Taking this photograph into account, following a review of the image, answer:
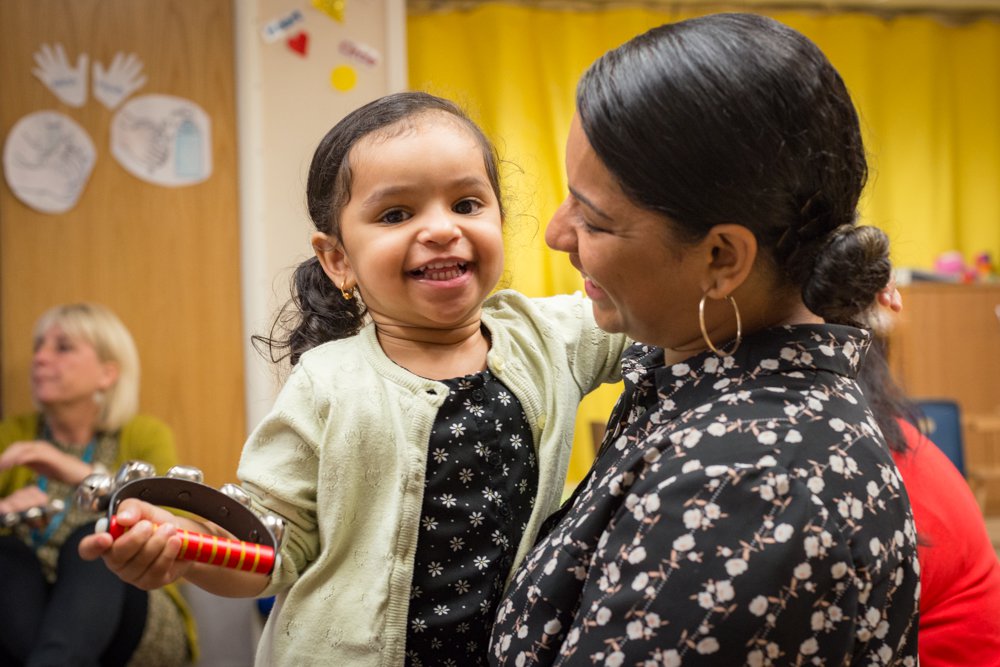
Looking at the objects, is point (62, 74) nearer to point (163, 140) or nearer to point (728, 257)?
point (163, 140)

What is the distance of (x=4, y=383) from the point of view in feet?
12.3

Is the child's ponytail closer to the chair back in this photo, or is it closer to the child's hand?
the child's hand

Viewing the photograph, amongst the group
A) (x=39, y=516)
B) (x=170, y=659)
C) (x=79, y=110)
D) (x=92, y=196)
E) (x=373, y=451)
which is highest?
(x=79, y=110)

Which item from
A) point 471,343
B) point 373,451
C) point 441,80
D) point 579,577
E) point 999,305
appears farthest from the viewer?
point 999,305

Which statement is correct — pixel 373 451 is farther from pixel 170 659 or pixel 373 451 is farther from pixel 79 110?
pixel 79 110

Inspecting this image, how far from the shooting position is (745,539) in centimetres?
77

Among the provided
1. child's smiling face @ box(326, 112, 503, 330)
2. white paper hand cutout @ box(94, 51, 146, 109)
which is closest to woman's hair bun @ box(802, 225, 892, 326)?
child's smiling face @ box(326, 112, 503, 330)

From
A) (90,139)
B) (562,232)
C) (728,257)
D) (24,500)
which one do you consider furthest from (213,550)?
(90,139)

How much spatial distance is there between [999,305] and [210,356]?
3808mm

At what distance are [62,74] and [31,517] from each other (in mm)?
1899

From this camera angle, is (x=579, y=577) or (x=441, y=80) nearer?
(x=579, y=577)

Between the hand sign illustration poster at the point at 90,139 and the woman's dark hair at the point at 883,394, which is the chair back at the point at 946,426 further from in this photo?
the hand sign illustration poster at the point at 90,139

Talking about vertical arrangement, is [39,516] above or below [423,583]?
below

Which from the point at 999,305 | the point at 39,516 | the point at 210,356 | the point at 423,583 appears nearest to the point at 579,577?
the point at 423,583
